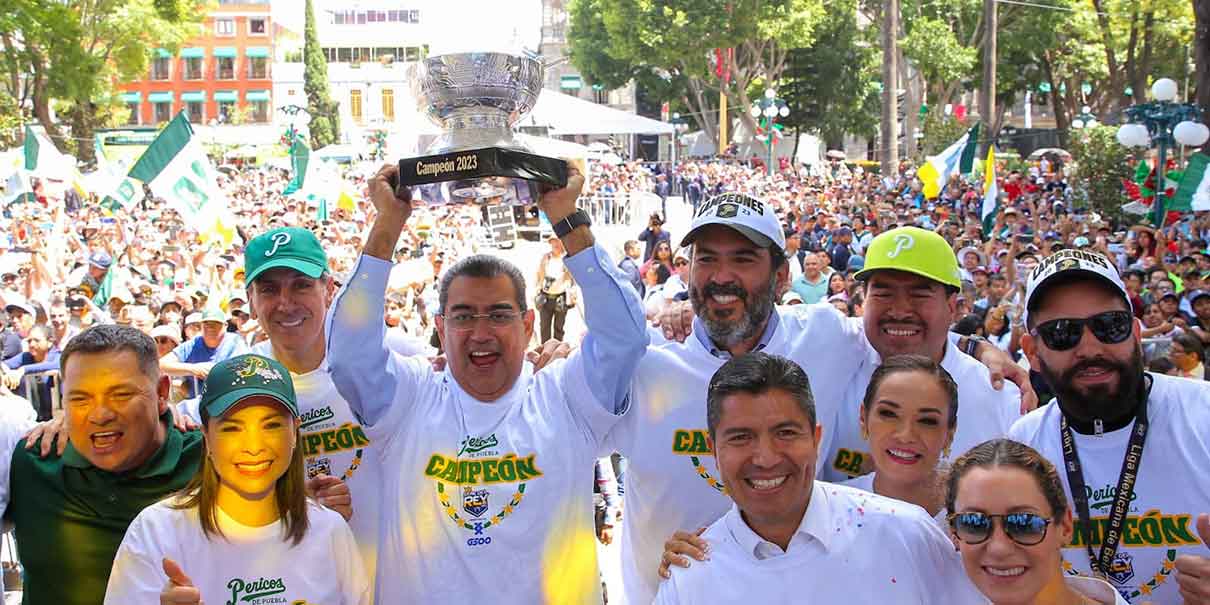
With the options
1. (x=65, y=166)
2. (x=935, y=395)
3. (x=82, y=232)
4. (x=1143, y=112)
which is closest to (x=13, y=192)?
(x=65, y=166)

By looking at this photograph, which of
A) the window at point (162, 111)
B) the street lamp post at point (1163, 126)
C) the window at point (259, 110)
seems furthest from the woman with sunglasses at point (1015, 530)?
the window at point (162, 111)

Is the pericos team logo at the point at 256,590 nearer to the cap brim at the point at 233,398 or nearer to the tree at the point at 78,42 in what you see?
the cap brim at the point at 233,398

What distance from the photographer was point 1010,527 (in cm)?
250

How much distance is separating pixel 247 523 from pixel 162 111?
299 ft

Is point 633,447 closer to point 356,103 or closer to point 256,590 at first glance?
point 256,590

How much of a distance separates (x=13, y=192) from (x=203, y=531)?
74.5ft

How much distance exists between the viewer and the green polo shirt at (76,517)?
3.41m

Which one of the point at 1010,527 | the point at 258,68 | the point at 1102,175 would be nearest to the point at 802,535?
the point at 1010,527

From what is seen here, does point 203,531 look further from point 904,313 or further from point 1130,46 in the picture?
point 1130,46

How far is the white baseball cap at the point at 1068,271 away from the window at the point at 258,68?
87.9m

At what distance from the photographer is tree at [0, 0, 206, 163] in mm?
42469

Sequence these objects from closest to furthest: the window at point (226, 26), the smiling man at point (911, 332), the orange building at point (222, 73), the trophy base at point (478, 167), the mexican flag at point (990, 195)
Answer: the trophy base at point (478, 167) → the smiling man at point (911, 332) → the mexican flag at point (990, 195) → the orange building at point (222, 73) → the window at point (226, 26)

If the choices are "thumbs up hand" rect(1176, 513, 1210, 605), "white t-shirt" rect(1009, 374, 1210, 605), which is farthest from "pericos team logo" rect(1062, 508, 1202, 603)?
"thumbs up hand" rect(1176, 513, 1210, 605)

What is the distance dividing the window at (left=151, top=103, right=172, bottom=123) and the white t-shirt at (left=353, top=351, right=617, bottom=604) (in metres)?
88.9
